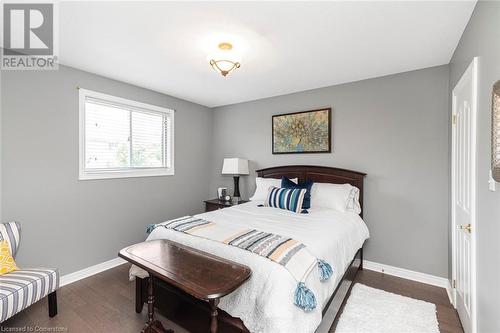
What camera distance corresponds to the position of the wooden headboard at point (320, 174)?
10.6 feet

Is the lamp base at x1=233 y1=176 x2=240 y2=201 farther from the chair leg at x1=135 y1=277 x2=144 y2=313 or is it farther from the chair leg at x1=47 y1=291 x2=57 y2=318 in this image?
the chair leg at x1=47 y1=291 x2=57 y2=318

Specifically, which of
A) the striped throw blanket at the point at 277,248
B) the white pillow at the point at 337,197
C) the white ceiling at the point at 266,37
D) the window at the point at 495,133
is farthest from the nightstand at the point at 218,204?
the window at the point at 495,133

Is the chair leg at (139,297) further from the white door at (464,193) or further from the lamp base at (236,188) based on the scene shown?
the white door at (464,193)

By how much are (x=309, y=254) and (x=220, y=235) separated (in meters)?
0.78

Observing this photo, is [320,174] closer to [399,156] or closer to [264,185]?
[264,185]

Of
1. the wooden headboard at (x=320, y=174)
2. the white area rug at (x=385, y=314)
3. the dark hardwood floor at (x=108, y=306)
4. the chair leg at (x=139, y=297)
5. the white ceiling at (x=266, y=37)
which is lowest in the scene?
the dark hardwood floor at (x=108, y=306)

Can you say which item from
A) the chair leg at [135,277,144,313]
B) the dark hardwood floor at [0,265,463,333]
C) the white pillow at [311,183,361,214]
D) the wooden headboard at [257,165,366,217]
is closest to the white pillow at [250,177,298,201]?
the wooden headboard at [257,165,366,217]

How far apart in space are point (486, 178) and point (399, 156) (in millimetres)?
1541

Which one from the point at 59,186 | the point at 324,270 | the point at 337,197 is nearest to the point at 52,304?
the point at 59,186

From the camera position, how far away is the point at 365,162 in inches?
128

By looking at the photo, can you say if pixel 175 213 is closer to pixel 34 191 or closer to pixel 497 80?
pixel 34 191

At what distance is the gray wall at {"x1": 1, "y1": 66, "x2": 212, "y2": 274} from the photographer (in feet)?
8.04

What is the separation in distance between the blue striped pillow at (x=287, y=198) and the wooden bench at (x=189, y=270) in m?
1.48

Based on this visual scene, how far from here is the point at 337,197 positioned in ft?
10.0
